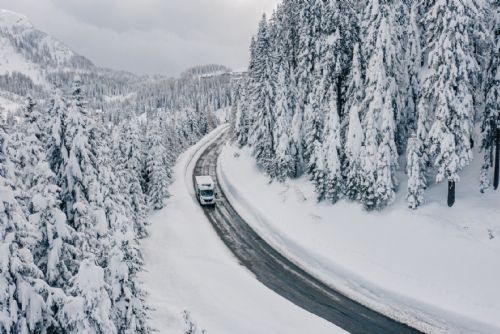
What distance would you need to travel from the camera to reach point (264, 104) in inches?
1740

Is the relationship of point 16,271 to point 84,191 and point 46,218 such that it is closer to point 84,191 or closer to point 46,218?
point 46,218

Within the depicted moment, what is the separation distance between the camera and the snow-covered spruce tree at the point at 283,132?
38688 millimetres

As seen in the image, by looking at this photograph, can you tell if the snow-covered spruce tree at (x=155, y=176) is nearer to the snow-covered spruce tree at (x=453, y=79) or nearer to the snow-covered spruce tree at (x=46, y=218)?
the snow-covered spruce tree at (x=453, y=79)

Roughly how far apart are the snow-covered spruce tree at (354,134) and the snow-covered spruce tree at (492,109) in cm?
767

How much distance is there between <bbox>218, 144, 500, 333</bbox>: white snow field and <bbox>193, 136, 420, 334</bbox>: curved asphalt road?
0.76 metres

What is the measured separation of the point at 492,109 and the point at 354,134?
859cm

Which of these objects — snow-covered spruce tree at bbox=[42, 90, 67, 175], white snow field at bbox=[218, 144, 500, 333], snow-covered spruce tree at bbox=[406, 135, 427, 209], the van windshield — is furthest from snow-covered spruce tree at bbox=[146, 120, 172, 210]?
Answer: snow-covered spruce tree at bbox=[42, 90, 67, 175]

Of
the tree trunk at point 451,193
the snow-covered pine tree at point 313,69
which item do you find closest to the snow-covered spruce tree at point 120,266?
the tree trunk at point 451,193

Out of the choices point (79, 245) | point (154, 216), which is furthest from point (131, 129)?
point (79, 245)

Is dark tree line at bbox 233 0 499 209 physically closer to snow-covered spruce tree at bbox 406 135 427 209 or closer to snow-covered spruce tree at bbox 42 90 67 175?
snow-covered spruce tree at bbox 406 135 427 209

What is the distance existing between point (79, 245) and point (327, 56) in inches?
976

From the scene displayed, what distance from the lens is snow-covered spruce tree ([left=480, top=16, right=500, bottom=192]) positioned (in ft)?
78.6

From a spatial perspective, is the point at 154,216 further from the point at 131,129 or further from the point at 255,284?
the point at 255,284

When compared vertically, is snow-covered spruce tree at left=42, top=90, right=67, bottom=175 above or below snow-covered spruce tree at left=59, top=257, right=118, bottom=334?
above
